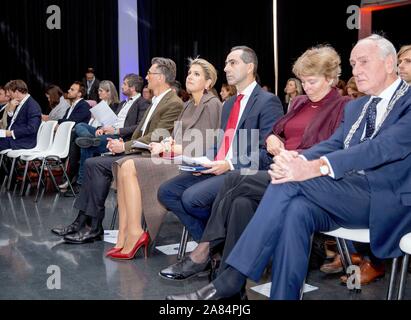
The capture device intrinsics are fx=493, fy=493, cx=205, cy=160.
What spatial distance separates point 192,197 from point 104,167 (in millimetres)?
1006

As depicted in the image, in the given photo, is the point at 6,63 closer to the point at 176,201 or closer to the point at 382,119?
the point at 176,201

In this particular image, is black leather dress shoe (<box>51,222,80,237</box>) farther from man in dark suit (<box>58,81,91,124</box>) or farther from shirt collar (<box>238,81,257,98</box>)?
man in dark suit (<box>58,81,91,124</box>)

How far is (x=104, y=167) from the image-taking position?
3.37 meters

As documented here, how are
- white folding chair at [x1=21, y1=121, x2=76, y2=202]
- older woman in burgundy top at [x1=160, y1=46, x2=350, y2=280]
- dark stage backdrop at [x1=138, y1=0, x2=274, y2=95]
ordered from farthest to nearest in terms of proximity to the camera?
dark stage backdrop at [x1=138, y1=0, x2=274, y2=95] → white folding chair at [x1=21, y1=121, x2=76, y2=202] → older woman in burgundy top at [x1=160, y1=46, x2=350, y2=280]

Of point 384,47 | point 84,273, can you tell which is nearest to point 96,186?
point 84,273

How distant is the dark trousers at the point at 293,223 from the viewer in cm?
180

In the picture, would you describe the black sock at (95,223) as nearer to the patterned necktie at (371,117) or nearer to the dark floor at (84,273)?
the dark floor at (84,273)

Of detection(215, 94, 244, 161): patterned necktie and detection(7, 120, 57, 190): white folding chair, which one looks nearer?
detection(215, 94, 244, 161): patterned necktie

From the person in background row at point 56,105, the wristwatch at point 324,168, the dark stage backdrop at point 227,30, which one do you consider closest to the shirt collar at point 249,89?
the wristwatch at point 324,168

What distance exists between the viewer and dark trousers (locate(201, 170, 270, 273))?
2.18 meters

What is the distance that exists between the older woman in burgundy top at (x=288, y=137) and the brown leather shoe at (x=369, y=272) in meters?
0.71

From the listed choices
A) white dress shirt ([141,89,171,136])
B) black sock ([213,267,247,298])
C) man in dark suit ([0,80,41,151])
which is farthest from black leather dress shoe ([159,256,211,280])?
man in dark suit ([0,80,41,151])

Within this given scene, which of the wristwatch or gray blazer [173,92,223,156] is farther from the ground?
Answer: gray blazer [173,92,223,156]

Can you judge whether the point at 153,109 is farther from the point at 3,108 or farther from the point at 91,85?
the point at 91,85
